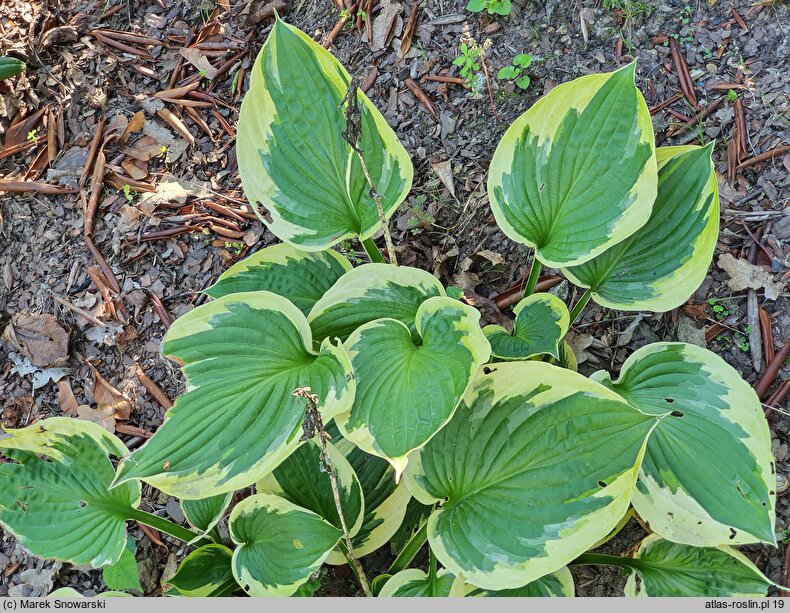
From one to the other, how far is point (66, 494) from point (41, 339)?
696 mm

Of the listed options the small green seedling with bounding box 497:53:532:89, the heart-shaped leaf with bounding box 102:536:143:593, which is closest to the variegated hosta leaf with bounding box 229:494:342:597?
the heart-shaped leaf with bounding box 102:536:143:593

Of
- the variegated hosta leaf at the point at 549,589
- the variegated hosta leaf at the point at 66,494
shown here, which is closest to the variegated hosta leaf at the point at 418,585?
the variegated hosta leaf at the point at 549,589

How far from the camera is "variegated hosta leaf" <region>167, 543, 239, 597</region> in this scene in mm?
1506

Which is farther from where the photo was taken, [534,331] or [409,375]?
[534,331]

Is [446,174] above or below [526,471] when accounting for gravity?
above

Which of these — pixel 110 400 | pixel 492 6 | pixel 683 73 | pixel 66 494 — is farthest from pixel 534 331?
pixel 110 400

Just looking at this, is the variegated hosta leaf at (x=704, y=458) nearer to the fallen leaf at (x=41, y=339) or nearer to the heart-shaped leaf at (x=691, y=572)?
the heart-shaped leaf at (x=691, y=572)

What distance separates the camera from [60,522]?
1.47 m

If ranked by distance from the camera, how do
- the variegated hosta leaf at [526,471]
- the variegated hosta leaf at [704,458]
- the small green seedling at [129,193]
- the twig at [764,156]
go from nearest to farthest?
the variegated hosta leaf at [526,471], the variegated hosta leaf at [704,458], the twig at [764,156], the small green seedling at [129,193]

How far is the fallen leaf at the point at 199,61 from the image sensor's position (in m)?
2.19

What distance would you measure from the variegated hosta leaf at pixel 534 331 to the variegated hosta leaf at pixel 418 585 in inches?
21.3

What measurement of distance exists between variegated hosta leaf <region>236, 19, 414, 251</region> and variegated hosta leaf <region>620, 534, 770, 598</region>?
106cm

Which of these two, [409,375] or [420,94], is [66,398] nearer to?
[409,375]

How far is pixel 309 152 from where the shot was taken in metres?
1.54
